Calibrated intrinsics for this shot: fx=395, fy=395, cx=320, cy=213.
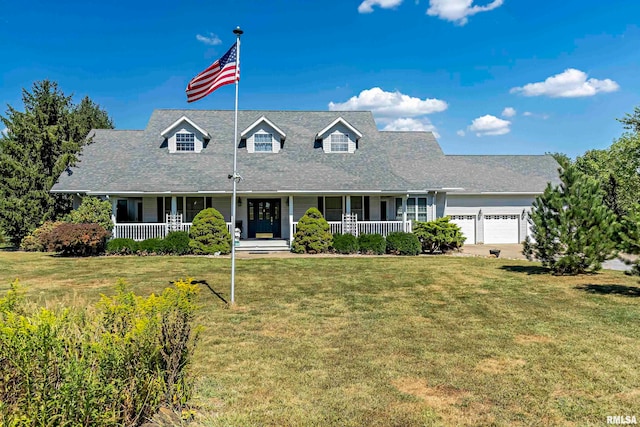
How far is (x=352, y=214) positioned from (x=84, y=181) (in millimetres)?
14751

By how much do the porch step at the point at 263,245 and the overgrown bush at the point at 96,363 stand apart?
1578 cm

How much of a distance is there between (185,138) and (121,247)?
25.0 feet

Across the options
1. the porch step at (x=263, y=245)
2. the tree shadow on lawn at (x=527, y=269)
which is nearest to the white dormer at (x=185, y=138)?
the porch step at (x=263, y=245)

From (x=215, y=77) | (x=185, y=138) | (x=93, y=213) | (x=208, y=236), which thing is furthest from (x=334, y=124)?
(x=215, y=77)

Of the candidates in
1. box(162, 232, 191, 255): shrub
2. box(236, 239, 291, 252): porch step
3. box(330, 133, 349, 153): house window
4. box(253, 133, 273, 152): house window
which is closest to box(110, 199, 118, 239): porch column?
box(162, 232, 191, 255): shrub

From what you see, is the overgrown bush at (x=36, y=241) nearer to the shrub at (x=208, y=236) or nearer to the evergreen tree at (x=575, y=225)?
the shrub at (x=208, y=236)

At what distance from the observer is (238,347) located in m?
6.39

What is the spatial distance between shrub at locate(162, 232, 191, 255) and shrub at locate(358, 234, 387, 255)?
8417mm

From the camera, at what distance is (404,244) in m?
19.4

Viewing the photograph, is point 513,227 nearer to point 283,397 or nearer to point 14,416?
point 283,397

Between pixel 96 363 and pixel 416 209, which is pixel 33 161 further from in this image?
pixel 96 363

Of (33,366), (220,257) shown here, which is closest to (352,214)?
(220,257)

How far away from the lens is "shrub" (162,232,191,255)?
61.8ft

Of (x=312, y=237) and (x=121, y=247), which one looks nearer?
(x=121, y=247)
